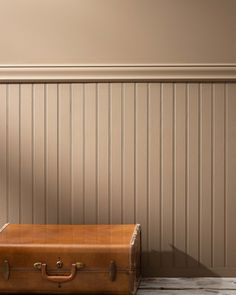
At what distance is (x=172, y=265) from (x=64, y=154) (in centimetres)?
58

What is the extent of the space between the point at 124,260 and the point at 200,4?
99 centimetres

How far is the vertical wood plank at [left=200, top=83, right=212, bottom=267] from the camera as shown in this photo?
2135 mm

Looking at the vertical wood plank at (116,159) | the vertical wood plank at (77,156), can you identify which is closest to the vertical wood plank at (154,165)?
the vertical wood plank at (116,159)

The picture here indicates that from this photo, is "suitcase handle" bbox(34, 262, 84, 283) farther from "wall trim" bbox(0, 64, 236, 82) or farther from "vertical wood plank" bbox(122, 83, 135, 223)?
"wall trim" bbox(0, 64, 236, 82)

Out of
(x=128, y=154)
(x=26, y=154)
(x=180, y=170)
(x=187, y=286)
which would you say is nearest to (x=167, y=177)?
(x=180, y=170)

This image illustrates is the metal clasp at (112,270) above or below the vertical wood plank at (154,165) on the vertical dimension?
below

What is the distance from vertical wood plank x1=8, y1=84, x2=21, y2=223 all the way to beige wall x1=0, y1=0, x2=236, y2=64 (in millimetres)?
140

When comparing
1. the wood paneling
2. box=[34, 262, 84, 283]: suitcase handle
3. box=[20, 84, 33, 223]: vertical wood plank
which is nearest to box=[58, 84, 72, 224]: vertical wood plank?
the wood paneling

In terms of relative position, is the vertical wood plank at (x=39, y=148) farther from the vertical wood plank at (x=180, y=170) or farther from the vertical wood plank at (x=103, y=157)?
the vertical wood plank at (x=180, y=170)

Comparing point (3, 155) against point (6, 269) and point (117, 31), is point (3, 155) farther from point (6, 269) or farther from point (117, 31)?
point (117, 31)

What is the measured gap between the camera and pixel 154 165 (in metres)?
2.15

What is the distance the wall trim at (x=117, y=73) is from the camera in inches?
83.3

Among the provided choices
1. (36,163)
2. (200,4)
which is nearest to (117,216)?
(36,163)

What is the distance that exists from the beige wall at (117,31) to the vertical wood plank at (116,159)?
18 cm
